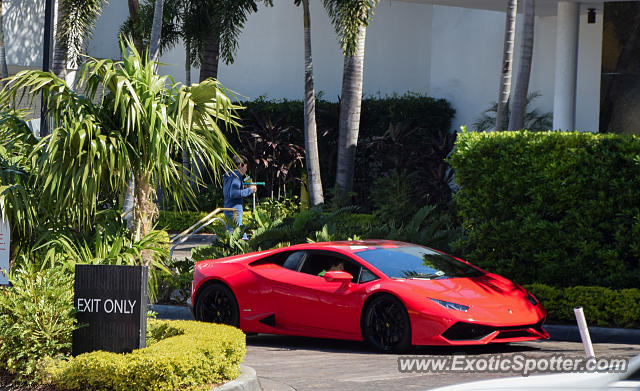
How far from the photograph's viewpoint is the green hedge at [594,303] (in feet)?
41.8

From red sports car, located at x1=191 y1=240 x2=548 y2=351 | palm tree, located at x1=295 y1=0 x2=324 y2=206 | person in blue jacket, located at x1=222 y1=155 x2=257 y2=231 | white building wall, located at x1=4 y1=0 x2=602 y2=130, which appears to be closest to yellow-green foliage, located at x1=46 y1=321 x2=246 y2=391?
red sports car, located at x1=191 y1=240 x2=548 y2=351

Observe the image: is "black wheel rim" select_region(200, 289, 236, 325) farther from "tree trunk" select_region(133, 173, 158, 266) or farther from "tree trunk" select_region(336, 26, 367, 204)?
"tree trunk" select_region(336, 26, 367, 204)

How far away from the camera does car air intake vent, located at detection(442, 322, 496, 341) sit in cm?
1075

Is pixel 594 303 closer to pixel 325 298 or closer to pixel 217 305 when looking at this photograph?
pixel 325 298

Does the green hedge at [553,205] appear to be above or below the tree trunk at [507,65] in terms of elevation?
below

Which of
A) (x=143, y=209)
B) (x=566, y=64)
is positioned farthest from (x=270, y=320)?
(x=566, y=64)

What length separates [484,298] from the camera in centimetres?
1117

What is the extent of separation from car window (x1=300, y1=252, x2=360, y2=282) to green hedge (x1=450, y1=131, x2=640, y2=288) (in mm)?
3067

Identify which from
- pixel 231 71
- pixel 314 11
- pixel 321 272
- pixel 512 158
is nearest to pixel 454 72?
pixel 314 11

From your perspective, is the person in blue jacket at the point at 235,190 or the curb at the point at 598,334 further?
the person in blue jacket at the point at 235,190

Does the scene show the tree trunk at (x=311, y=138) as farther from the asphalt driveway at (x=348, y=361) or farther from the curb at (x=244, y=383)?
the curb at (x=244, y=383)

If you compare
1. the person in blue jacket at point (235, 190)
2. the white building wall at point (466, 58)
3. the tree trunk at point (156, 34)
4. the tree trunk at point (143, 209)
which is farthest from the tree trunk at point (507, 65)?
the tree trunk at point (143, 209)

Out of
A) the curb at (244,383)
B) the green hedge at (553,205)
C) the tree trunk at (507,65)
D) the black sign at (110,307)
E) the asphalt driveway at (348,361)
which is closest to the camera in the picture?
the curb at (244,383)

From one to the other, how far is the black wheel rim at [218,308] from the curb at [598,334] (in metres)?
4.16
